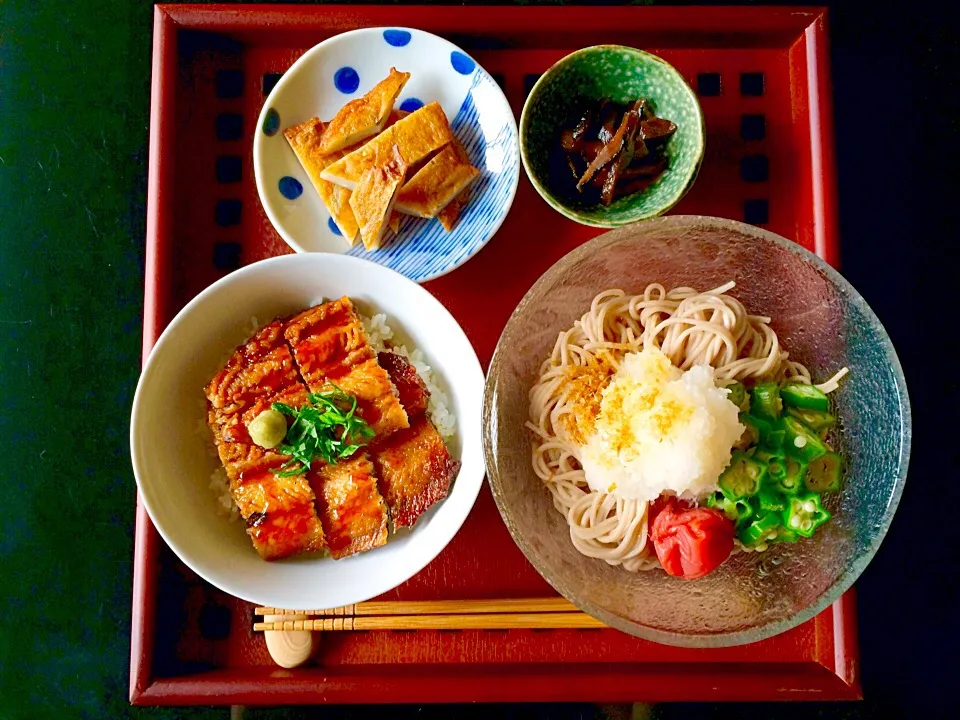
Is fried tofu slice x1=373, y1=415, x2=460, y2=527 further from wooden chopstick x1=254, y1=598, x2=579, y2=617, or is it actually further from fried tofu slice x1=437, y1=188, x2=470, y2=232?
fried tofu slice x1=437, y1=188, x2=470, y2=232

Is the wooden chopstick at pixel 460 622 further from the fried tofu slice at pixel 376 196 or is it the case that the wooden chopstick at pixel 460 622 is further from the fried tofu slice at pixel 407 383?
the fried tofu slice at pixel 376 196

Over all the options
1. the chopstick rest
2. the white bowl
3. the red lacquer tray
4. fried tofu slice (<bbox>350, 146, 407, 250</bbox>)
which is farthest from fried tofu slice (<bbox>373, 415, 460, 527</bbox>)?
fried tofu slice (<bbox>350, 146, 407, 250</bbox>)

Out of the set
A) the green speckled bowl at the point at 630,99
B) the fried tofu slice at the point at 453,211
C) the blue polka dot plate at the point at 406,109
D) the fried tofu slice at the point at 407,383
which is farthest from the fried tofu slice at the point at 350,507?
the green speckled bowl at the point at 630,99

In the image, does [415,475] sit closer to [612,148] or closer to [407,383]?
[407,383]

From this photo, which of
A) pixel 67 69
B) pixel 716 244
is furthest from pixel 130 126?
pixel 716 244

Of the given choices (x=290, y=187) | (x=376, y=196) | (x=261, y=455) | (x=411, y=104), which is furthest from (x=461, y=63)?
(x=261, y=455)
